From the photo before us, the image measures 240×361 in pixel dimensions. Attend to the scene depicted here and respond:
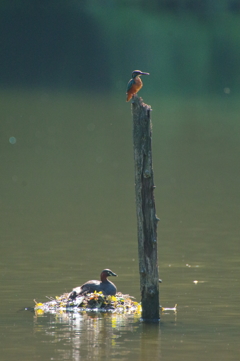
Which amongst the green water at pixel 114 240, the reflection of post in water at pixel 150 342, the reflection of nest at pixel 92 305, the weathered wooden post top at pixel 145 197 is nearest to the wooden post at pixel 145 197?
the weathered wooden post top at pixel 145 197

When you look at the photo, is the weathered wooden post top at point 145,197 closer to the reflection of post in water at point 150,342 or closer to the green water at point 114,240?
the reflection of post in water at point 150,342

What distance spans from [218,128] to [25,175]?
24.0m

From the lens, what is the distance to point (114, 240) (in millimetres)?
21500

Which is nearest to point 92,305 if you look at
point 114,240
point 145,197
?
point 145,197

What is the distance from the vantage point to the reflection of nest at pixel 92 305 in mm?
14328

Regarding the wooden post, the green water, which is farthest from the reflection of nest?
the wooden post

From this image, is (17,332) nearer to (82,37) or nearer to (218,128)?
(218,128)

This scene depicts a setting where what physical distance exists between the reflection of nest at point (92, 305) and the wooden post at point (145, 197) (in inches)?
37.3

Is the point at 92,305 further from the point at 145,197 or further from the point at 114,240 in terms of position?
the point at 114,240

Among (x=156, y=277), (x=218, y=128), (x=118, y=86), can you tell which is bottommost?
(x=156, y=277)

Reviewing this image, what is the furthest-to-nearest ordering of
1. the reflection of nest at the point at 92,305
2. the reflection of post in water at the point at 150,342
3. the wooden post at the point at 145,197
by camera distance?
the reflection of nest at the point at 92,305 → the wooden post at the point at 145,197 → the reflection of post in water at the point at 150,342

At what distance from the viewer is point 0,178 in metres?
36.1

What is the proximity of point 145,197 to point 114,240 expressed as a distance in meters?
8.15

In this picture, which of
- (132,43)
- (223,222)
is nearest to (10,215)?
(223,222)
